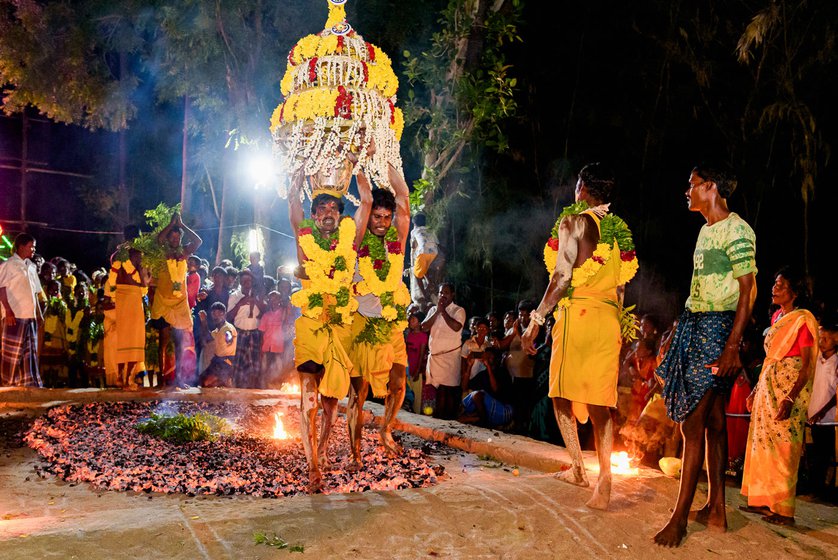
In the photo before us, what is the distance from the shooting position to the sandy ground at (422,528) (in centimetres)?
407

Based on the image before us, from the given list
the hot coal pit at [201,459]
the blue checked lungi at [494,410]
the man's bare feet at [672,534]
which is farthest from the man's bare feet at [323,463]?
the blue checked lungi at [494,410]

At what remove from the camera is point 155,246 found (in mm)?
11164

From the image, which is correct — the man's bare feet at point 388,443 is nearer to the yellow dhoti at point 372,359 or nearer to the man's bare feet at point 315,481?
→ the yellow dhoti at point 372,359

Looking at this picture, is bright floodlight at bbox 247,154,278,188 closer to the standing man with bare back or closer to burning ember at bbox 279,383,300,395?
burning ember at bbox 279,383,300,395

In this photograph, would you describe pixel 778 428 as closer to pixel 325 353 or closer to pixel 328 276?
pixel 325 353

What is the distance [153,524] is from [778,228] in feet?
37.4


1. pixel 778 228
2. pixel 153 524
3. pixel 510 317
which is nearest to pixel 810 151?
pixel 778 228

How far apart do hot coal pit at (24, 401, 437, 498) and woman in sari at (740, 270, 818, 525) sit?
255 cm

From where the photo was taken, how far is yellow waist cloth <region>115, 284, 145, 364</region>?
1130 cm

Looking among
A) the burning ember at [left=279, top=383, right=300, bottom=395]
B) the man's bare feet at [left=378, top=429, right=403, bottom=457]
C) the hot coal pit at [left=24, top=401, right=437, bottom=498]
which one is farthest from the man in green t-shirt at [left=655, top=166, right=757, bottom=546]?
the burning ember at [left=279, top=383, right=300, bottom=395]

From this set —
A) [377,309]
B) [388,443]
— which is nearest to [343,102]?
[377,309]

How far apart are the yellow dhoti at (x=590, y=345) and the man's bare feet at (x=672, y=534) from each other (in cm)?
105

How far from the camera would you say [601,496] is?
504 centimetres

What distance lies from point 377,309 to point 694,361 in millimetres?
2916
